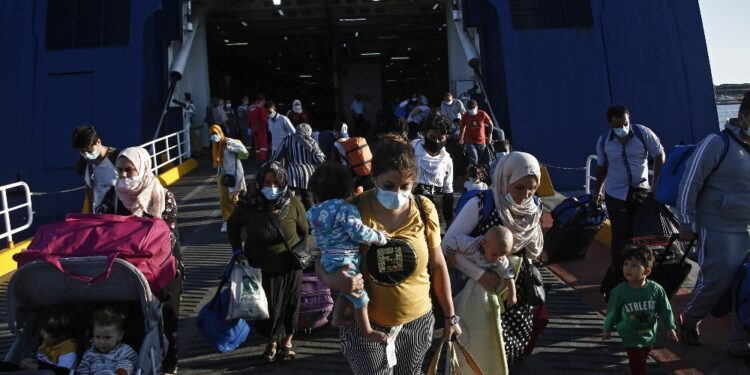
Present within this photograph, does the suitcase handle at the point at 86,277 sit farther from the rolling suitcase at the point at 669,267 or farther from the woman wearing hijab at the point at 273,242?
the rolling suitcase at the point at 669,267

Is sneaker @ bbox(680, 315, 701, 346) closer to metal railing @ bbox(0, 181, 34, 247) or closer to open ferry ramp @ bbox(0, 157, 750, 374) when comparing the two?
open ferry ramp @ bbox(0, 157, 750, 374)

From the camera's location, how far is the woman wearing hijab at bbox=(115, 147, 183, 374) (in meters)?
4.32

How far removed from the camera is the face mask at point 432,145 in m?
6.58

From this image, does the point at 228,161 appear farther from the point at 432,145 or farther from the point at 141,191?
the point at 141,191

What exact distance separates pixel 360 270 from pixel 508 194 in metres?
1.00

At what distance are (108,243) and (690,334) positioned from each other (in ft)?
13.7

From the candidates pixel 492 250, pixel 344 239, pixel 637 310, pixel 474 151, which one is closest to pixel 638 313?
pixel 637 310

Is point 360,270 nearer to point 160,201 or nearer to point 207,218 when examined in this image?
point 160,201

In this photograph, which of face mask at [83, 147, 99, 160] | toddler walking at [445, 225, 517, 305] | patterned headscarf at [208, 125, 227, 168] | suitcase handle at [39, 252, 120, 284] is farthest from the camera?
patterned headscarf at [208, 125, 227, 168]

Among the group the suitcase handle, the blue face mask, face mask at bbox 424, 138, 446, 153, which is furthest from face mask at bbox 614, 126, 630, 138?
the suitcase handle

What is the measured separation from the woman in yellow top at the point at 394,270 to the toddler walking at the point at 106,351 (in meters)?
1.58

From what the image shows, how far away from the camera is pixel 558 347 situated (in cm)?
495

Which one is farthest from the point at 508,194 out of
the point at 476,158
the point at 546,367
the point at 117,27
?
the point at 117,27

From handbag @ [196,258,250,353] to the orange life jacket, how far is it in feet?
8.02
